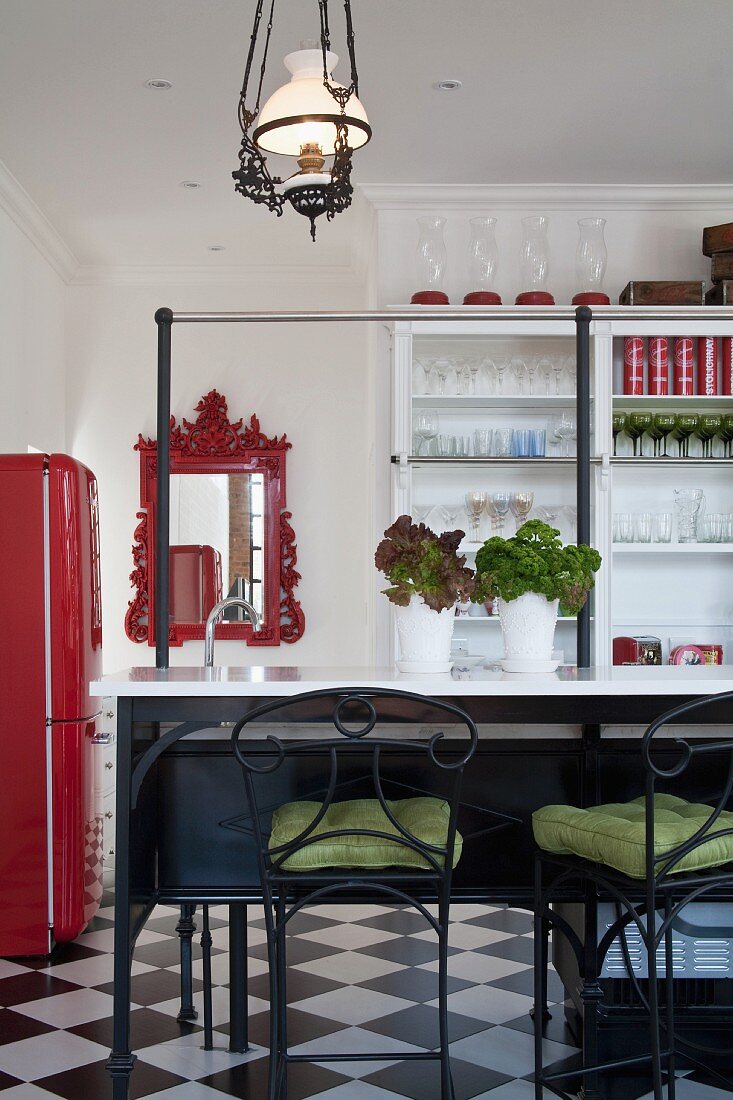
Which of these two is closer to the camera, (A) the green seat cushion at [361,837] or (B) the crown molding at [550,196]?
(A) the green seat cushion at [361,837]

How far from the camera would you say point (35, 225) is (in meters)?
5.39

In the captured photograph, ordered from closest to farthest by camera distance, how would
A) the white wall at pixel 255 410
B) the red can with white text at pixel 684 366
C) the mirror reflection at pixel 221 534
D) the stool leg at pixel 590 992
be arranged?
the stool leg at pixel 590 992 → the red can with white text at pixel 684 366 → the mirror reflection at pixel 221 534 → the white wall at pixel 255 410

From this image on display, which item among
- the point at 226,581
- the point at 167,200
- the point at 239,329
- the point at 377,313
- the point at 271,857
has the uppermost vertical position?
the point at 167,200

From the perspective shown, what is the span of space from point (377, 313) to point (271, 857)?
1.30 m

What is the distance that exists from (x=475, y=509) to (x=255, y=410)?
2063 mm

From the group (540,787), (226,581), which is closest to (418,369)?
(226,581)

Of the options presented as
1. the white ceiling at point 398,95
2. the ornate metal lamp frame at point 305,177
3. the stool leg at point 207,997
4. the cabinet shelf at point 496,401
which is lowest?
the stool leg at point 207,997

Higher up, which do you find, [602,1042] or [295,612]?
[295,612]

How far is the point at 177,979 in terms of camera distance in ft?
11.0

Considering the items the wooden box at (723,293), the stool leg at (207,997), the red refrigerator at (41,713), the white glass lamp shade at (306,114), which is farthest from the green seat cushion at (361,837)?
the wooden box at (723,293)

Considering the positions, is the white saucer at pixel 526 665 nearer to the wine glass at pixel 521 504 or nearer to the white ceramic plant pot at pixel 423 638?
the white ceramic plant pot at pixel 423 638

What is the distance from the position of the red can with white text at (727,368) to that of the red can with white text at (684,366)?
14 cm

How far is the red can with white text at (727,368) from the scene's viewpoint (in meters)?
4.70

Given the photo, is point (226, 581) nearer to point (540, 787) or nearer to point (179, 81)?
point (179, 81)
